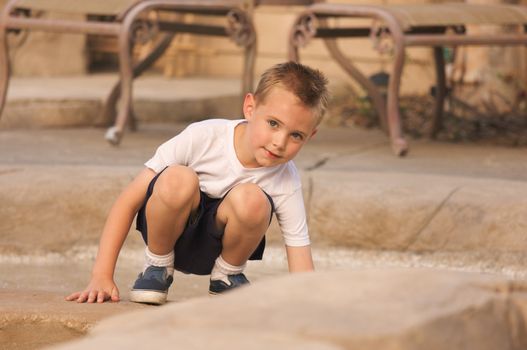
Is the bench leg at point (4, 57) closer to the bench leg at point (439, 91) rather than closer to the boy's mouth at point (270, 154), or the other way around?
the bench leg at point (439, 91)

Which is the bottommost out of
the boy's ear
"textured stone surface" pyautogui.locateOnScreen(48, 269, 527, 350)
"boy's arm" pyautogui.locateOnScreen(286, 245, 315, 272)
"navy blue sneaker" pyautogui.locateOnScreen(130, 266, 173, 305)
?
"navy blue sneaker" pyautogui.locateOnScreen(130, 266, 173, 305)

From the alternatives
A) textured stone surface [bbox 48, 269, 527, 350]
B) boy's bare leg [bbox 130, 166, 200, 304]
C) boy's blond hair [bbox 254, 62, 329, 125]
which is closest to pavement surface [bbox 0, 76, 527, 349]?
boy's bare leg [bbox 130, 166, 200, 304]

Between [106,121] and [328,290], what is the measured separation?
3.65 metres

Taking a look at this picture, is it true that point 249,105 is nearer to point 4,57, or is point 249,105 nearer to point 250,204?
point 250,204

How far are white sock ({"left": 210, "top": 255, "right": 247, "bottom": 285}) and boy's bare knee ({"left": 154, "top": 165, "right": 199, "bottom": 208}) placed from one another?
24 cm

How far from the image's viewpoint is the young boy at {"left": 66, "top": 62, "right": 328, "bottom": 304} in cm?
265

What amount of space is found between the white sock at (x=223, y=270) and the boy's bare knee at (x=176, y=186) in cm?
24

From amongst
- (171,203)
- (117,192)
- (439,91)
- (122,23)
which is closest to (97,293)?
(171,203)

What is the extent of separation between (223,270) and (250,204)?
0.85 ft

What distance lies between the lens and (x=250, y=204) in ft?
8.73

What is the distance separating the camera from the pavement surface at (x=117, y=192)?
10.4ft

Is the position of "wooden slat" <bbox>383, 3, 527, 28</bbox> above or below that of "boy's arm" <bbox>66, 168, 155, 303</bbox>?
above

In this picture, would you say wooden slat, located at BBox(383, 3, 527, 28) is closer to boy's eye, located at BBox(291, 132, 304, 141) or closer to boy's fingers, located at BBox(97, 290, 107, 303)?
boy's eye, located at BBox(291, 132, 304, 141)

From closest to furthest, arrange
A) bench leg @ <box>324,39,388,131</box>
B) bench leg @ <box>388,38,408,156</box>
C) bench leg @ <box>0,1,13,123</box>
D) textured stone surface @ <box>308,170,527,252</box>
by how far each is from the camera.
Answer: textured stone surface @ <box>308,170,527,252</box> < bench leg @ <box>388,38,408,156</box> < bench leg @ <box>0,1,13,123</box> < bench leg @ <box>324,39,388,131</box>
